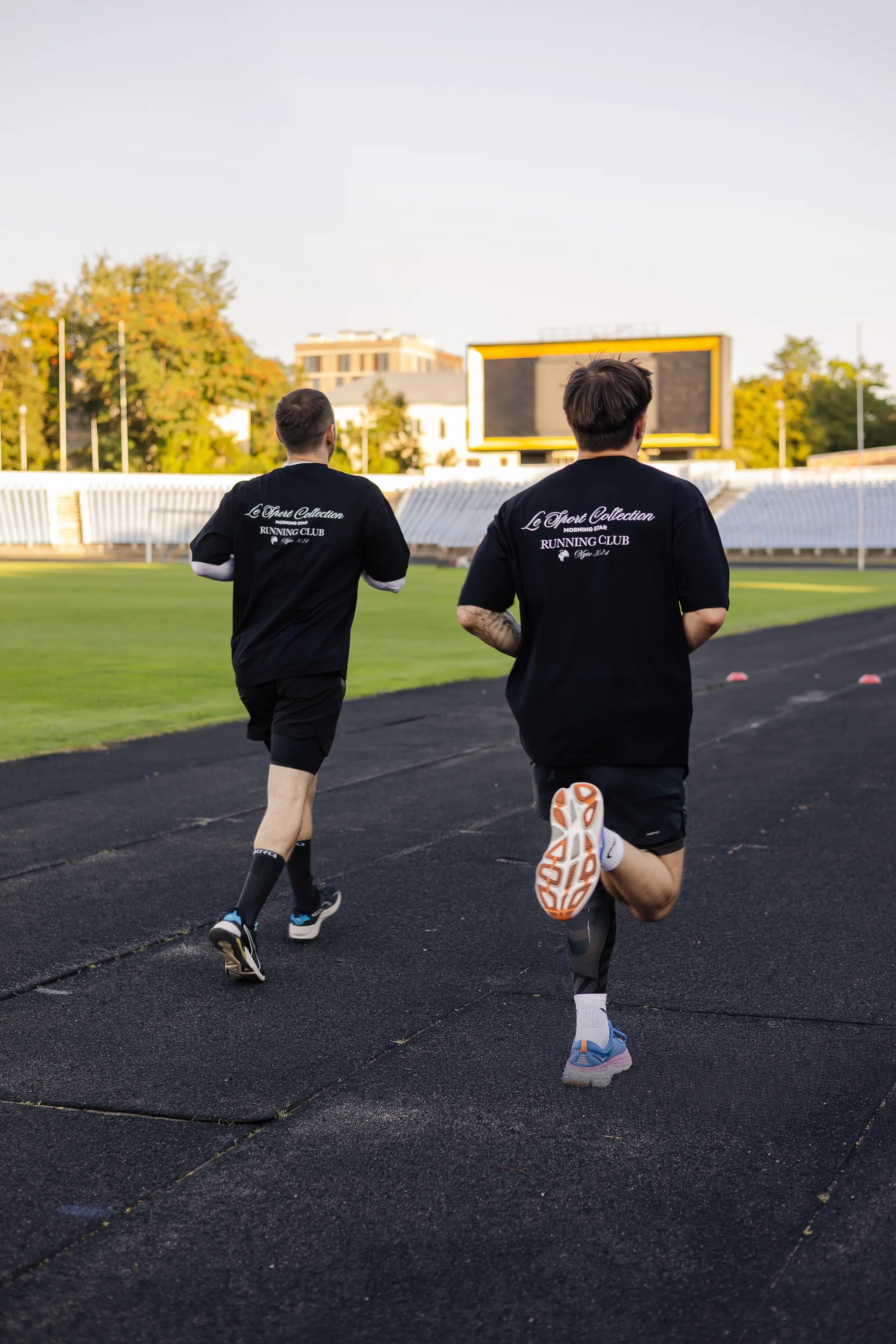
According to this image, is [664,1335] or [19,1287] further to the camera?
[19,1287]

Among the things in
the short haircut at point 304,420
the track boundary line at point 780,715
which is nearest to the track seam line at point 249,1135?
the short haircut at point 304,420

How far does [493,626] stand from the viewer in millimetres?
4035

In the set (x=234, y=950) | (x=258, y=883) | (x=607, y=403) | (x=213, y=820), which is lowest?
(x=213, y=820)

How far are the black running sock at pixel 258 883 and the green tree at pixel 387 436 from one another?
302 ft

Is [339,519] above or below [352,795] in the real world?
above

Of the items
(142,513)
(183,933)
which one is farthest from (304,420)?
(142,513)

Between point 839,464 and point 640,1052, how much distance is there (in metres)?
90.7

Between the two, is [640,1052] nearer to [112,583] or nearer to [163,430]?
[112,583]

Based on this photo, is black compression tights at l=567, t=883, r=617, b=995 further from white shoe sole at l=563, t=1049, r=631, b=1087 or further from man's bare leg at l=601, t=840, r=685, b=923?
white shoe sole at l=563, t=1049, r=631, b=1087

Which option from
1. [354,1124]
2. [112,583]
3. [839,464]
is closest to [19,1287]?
[354,1124]

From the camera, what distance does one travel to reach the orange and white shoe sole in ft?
12.0

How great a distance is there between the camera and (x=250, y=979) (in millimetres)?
5020

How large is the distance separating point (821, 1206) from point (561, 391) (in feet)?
178

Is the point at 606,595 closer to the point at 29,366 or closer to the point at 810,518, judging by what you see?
the point at 810,518
